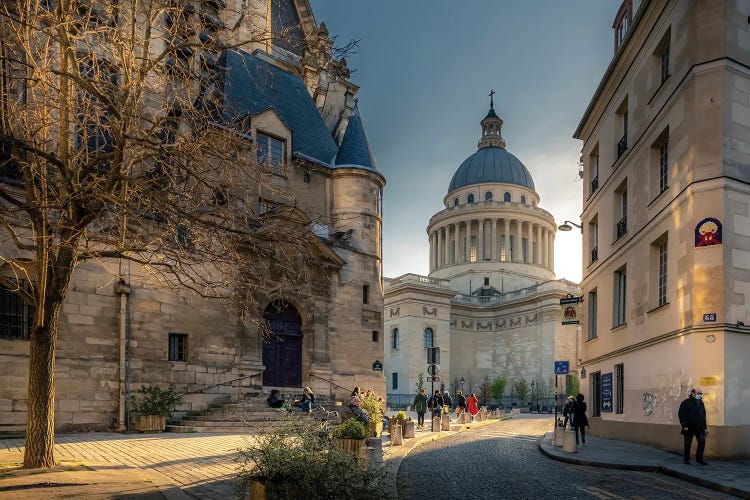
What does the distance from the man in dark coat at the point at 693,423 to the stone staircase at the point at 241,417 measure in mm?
9723

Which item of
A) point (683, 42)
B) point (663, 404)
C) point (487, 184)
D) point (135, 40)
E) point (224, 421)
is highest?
point (487, 184)

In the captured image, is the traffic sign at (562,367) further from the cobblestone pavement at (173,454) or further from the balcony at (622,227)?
the cobblestone pavement at (173,454)

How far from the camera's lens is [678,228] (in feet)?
53.6

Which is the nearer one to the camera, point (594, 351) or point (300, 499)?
point (300, 499)

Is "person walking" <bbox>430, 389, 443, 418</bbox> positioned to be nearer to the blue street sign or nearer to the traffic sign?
the traffic sign

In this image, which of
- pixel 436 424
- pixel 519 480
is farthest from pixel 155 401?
pixel 519 480

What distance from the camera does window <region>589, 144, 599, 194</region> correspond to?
82.4 ft

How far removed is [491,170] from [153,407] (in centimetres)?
7580

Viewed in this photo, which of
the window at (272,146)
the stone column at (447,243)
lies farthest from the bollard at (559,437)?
the stone column at (447,243)

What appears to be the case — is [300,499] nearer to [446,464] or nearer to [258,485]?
[258,485]

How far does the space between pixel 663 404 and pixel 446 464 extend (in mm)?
6320

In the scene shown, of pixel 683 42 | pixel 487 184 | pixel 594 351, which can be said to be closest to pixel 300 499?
pixel 683 42

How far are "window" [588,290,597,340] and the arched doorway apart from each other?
39.0ft

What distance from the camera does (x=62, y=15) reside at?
9.79 metres
